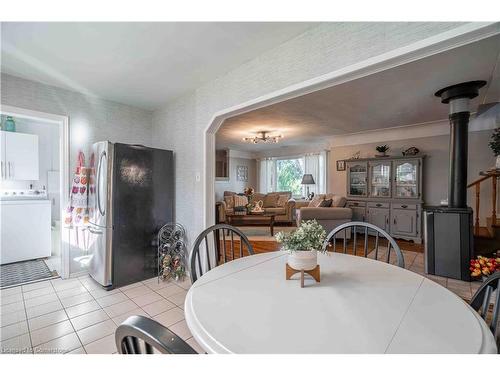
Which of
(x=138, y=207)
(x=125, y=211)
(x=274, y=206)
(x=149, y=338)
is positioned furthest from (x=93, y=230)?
(x=274, y=206)

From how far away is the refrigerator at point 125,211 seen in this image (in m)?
2.67

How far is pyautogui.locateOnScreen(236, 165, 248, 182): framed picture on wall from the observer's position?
8031 millimetres

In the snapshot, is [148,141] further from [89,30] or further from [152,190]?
[89,30]

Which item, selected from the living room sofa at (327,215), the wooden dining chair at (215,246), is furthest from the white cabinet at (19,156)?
the living room sofa at (327,215)

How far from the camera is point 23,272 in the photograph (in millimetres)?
3150

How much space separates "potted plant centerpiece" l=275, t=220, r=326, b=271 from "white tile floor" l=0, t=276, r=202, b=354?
1182 mm

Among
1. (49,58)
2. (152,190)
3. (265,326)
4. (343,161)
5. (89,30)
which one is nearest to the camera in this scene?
(265,326)

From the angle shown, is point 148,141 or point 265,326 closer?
point 265,326

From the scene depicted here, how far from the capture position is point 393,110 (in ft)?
12.7

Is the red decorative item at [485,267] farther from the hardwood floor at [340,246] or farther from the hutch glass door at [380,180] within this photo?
the hutch glass door at [380,180]

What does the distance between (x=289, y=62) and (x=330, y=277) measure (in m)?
1.66

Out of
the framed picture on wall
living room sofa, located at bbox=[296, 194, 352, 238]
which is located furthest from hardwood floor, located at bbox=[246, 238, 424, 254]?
the framed picture on wall

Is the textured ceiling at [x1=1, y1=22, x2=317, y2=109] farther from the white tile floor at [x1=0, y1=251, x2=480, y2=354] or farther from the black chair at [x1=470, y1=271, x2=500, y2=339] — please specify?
the white tile floor at [x1=0, y1=251, x2=480, y2=354]
